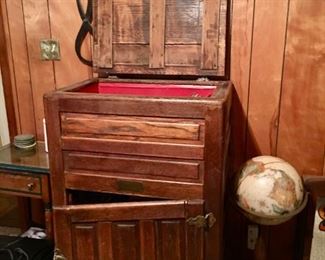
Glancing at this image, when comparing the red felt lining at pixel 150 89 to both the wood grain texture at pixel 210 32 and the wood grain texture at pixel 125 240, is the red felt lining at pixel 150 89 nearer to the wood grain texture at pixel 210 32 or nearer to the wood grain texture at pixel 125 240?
the wood grain texture at pixel 210 32

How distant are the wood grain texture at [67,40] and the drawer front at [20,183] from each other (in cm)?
48

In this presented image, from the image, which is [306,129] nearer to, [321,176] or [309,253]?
[321,176]

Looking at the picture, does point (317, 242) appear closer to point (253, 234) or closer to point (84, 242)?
point (253, 234)

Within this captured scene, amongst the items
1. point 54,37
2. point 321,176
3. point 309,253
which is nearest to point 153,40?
point 54,37

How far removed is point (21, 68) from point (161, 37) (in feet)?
2.49

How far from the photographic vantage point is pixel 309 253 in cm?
133

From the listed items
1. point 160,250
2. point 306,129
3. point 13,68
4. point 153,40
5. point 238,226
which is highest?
point 153,40

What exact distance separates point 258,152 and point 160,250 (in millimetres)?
660

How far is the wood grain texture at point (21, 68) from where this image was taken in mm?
1607

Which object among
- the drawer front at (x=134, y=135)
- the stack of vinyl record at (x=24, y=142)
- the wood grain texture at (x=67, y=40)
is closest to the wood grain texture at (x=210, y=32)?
the drawer front at (x=134, y=135)

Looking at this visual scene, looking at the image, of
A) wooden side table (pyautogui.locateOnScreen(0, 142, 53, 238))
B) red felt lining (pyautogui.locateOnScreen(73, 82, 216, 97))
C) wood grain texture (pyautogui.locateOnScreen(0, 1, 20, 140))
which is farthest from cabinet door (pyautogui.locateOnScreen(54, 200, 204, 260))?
wood grain texture (pyautogui.locateOnScreen(0, 1, 20, 140))

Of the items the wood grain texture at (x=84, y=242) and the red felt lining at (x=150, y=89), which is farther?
the red felt lining at (x=150, y=89)

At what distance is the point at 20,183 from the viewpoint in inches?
55.9

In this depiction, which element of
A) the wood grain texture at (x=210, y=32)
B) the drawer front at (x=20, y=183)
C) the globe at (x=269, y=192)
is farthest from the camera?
the drawer front at (x=20, y=183)
